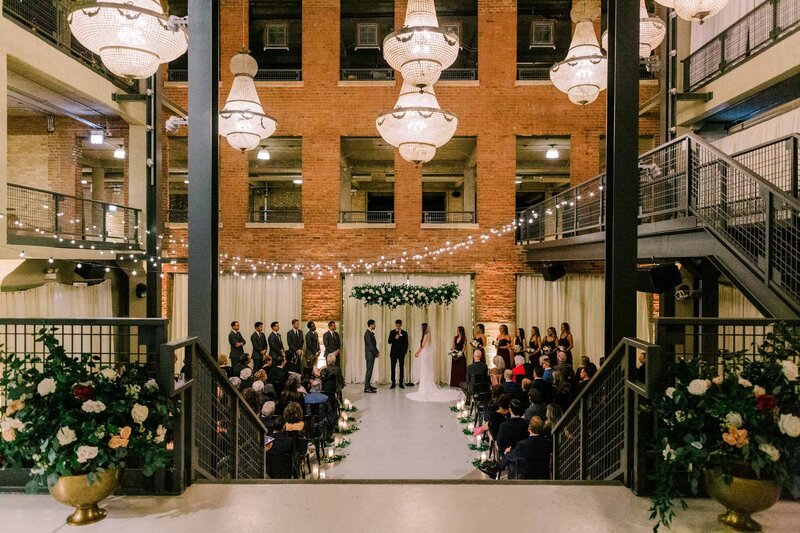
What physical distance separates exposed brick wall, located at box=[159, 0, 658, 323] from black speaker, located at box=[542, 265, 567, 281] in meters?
0.65

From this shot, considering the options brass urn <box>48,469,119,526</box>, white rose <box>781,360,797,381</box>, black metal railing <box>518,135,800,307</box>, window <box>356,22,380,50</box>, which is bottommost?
brass urn <box>48,469,119,526</box>

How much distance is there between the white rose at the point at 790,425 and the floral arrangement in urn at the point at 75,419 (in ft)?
9.27

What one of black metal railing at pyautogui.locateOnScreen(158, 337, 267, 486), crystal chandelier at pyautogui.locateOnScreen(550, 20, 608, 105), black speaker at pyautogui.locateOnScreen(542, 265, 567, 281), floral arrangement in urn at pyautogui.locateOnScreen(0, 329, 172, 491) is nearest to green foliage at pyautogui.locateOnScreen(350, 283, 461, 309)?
black speaker at pyautogui.locateOnScreen(542, 265, 567, 281)

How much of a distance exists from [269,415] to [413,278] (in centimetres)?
632

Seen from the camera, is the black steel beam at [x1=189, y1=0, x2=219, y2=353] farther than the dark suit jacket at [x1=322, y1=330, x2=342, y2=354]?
No

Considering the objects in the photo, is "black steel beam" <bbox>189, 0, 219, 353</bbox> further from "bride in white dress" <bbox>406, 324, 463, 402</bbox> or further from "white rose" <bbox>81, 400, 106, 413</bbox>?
"bride in white dress" <bbox>406, 324, 463, 402</bbox>

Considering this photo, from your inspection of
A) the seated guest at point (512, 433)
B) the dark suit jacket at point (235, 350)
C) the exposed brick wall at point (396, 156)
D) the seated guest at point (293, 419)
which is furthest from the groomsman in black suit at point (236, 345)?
the seated guest at point (512, 433)

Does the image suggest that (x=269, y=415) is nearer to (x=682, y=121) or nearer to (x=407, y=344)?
(x=407, y=344)

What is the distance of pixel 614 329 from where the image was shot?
3355mm

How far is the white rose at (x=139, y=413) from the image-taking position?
8.15 ft

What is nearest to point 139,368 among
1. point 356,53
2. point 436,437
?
point 436,437

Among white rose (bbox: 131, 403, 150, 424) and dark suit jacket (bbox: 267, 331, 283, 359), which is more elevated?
white rose (bbox: 131, 403, 150, 424)

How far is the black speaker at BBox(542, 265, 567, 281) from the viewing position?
36.4 ft

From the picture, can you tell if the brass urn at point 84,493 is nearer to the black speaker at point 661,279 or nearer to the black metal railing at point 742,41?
the black speaker at point 661,279
